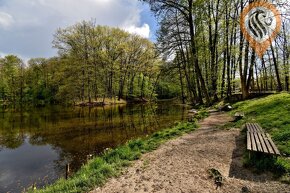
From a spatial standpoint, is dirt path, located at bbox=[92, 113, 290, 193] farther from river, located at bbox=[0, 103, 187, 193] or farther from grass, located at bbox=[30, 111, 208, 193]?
river, located at bbox=[0, 103, 187, 193]

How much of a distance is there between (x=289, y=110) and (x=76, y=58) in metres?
40.0

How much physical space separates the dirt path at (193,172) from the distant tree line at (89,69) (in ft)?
106

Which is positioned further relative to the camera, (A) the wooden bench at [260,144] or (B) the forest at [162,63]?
(B) the forest at [162,63]

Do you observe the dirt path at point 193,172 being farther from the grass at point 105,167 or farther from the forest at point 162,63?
the forest at point 162,63

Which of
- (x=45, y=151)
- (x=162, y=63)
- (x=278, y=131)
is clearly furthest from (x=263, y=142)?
(x=162, y=63)

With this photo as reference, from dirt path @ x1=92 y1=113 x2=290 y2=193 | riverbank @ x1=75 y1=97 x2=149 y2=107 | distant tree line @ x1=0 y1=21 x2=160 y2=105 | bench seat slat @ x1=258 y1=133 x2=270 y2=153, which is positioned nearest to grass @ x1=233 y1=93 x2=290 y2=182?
bench seat slat @ x1=258 y1=133 x2=270 y2=153

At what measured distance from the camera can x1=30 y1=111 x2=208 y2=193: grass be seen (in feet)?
17.2

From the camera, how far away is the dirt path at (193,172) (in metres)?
4.58

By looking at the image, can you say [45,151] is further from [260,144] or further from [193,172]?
[260,144]

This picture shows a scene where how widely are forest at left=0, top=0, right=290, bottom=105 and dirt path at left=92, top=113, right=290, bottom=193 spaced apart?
1064cm

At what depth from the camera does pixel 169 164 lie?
6105mm

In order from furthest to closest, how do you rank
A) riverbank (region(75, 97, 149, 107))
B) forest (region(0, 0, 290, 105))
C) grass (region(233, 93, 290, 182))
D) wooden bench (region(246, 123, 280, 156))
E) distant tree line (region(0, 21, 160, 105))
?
distant tree line (region(0, 21, 160, 105)) → riverbank (region(75, 97, 149, 107)) → forest (region(0, 0, 290, 105)) → wooden bench (region(246, 123, 280, 156)) → grass (region(233, 93, 290, 182))

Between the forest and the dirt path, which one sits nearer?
the dirt path

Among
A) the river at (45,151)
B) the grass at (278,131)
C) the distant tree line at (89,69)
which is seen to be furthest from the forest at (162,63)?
the river at (45,151)
